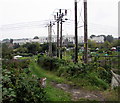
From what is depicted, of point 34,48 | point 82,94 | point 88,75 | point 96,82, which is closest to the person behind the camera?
point 82,94

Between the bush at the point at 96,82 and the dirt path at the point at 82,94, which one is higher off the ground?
the bush at the point at 96,82

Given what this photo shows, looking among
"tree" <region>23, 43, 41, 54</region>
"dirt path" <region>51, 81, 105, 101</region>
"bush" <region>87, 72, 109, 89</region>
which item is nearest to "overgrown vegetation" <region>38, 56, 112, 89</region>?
"bush" <region>87, 72, 109, 89</region>

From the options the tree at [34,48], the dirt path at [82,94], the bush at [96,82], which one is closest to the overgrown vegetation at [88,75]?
the bush at [96,82]

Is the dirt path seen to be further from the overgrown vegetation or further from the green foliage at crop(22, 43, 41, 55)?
the green foliage at crop(22, 43, 41, 55)

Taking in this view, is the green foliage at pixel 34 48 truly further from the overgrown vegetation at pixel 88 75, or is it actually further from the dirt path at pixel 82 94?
the dirt path at pixel 82 94

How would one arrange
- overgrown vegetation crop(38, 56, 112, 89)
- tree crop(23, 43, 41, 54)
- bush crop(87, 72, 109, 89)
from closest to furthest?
bush crop(87, 72, 109, 89), overgrown vegetation crop(38, 56, 112, 89), tree crop(23, 43, 41, 54)

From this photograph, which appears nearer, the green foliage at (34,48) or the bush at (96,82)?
the bush at (96,82)

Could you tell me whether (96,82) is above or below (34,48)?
below

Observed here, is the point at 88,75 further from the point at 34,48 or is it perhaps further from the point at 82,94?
the point at 34,48

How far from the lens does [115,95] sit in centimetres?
552

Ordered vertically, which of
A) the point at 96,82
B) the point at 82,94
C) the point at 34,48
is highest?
the point at 34,48

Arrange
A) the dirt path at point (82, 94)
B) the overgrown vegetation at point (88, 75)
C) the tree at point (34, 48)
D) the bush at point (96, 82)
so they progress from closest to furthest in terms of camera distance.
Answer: the dirt path at point (82, 94), the bush at point (96, 82), the overgrown vegetation at point (88, 75), the tree at point (34, 48)

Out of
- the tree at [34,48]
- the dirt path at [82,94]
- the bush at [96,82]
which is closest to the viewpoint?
the dirt path at [82,94]

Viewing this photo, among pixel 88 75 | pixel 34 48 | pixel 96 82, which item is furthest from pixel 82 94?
pixel 34 48
